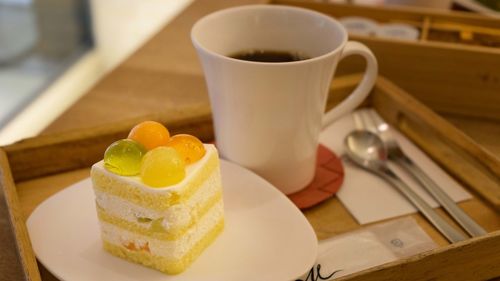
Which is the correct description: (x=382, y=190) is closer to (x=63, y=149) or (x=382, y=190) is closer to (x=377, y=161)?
(x=377, y=161)

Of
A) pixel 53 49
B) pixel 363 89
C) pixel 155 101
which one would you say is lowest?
pixel 53 49

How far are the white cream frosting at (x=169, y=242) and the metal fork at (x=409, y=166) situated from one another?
0.79ft

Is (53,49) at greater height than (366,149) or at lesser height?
lesser

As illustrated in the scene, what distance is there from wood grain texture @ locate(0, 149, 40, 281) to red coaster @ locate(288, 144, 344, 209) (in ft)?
0.86

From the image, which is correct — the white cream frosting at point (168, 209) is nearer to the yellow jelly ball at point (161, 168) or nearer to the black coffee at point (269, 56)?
the yellow jelly ball at point (161, 168)

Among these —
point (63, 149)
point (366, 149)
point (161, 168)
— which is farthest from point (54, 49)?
point (161, 168)

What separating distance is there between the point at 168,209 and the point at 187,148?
0.06 meters

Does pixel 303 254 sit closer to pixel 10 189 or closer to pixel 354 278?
pixel 354 278

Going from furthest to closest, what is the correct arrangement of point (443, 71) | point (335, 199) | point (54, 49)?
1. point (54, 49)
2. point (443, 71)
3. point (335, 199)

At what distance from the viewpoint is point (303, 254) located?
1.51 feet

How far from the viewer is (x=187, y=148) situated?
47 centimetres

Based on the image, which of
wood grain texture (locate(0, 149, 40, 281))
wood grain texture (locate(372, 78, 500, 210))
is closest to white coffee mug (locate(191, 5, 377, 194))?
wood grain texture (locate(372, 78, 500, 210))

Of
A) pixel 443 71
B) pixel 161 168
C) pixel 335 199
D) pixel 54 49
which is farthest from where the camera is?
pixel 54 49

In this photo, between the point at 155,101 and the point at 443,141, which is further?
the point at 155,101
